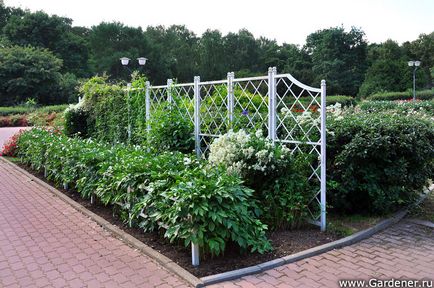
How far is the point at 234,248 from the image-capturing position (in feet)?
12.8

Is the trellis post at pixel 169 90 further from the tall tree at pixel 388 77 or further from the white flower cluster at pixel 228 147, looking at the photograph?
the tall tree at pixel 388 77

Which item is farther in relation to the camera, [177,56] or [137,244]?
[177,56]

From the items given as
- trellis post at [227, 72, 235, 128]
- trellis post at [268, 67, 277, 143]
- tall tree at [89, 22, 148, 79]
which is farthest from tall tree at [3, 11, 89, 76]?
trellis post at [268, 67, 277, 143]

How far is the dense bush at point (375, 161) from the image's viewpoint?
15.5 feet

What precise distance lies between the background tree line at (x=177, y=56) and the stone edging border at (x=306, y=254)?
34.5m

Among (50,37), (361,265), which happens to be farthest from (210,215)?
(50,37)

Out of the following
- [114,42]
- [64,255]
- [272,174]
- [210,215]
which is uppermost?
[114,42]

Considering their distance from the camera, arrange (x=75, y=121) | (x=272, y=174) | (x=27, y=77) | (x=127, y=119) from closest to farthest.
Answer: (x=272, y=174)
(x=127, y=119)
(x=75, y=121)
(x=27, y=77)

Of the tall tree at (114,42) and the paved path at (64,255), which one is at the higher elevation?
the tall tree at (114,42)

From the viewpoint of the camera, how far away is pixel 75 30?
5219 centimetres

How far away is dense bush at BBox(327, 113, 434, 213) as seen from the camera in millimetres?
4719

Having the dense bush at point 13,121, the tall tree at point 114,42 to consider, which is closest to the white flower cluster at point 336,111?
the dense bush at point 13,121

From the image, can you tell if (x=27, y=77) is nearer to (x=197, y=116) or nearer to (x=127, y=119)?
(x=127, y=119)

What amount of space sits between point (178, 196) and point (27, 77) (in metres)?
34.8
